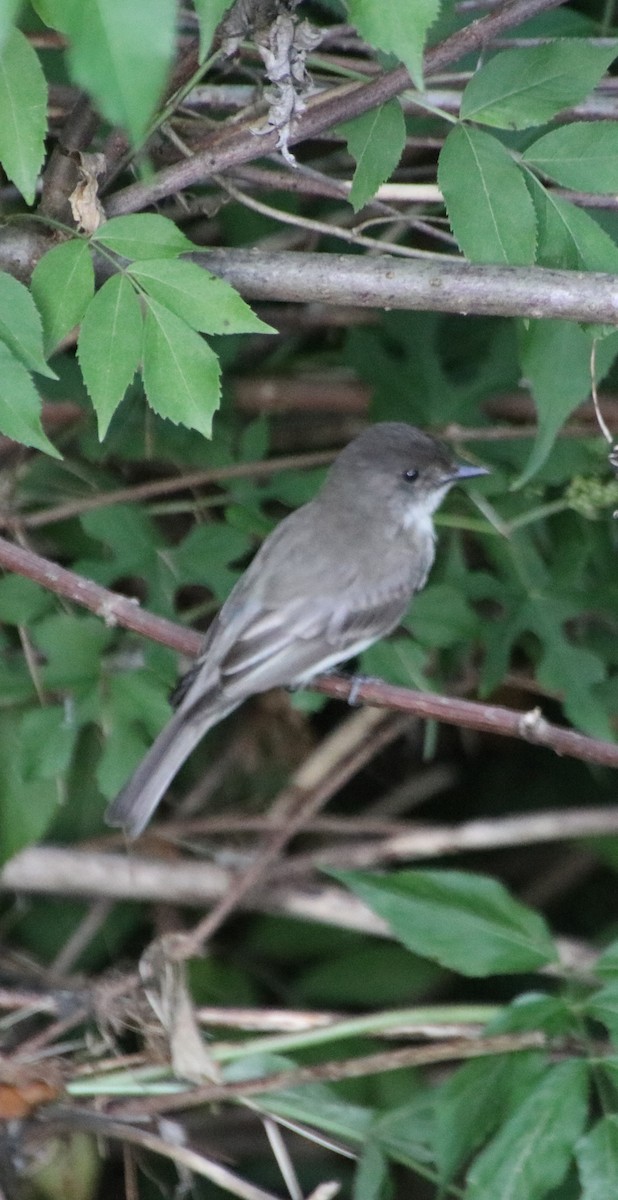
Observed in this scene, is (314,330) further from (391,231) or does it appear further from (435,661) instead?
(435,661)

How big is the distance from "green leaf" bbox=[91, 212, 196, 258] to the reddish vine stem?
57 centimetres

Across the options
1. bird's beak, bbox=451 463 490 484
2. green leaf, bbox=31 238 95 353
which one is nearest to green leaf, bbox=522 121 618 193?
green leaf, bbox=31 238 95 353

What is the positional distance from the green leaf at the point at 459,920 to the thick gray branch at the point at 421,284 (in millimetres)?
1117

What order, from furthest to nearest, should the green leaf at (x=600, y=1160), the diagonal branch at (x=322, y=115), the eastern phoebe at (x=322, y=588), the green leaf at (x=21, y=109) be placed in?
1. the eastern phoebe at (x=322, y=588)
2. the diagonal branch at (x=322, y=115)
3. the green leaf at (x=600, y=1160)
4. the green leaf at (x=21, y=109)

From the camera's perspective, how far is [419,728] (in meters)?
4.30

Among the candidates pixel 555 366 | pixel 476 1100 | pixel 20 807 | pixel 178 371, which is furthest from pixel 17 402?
pixel 476 1100

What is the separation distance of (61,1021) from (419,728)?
1482mm

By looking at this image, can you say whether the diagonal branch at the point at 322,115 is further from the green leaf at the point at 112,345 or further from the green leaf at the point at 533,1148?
the green leaf at the point at 533,1148

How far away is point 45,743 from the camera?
3152 millimetres

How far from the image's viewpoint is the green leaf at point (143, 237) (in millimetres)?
2324

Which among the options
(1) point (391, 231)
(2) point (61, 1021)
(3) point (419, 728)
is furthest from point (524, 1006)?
(1) point (391, 231)

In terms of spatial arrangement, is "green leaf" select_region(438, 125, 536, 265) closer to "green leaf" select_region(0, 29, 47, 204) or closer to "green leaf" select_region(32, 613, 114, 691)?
"green leaf" select_region(0, 29, 47, 204)

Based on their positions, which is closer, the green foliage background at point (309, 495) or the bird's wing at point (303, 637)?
the green foliage background at point (309, 495)

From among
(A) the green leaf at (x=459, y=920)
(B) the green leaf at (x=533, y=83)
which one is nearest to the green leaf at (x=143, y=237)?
(B) the green leaf at (x=533, y=83)
